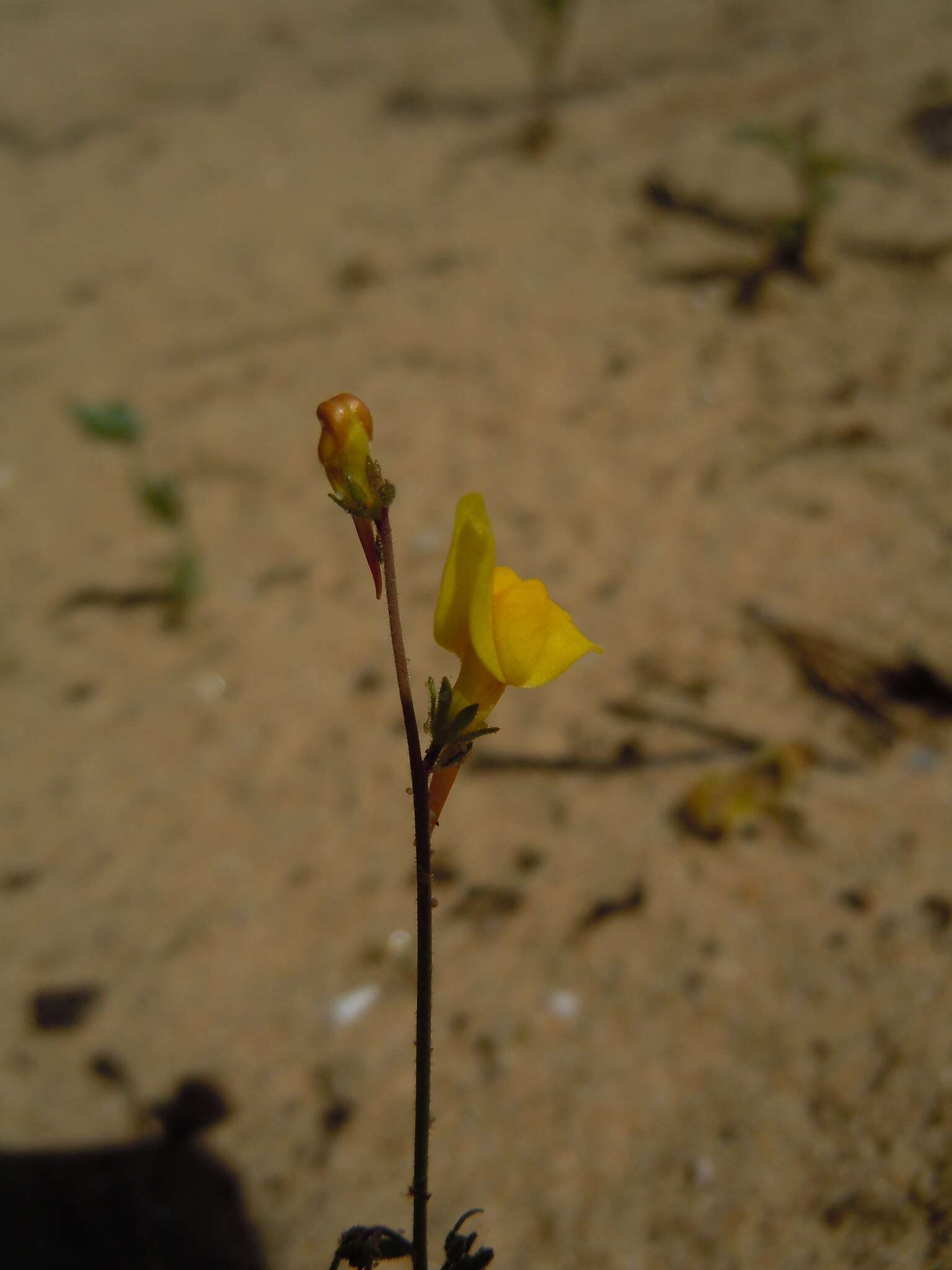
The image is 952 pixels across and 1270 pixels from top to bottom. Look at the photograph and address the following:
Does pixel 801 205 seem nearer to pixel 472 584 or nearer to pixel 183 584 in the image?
pixel 183 584

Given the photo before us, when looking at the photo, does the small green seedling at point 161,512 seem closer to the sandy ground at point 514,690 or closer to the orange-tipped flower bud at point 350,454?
the sandy ground at point 514,690

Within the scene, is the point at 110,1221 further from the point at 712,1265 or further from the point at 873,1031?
the point at 873,1031

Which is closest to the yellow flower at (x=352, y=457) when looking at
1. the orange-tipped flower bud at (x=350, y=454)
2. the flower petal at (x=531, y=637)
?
the orange-tipped flower bud at (x=350, y=454)

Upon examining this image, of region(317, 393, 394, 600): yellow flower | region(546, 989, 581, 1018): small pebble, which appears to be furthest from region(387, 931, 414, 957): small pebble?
region(317, 393, 394, 600): yellow flower

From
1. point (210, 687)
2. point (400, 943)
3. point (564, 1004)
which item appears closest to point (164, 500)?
point (210, 687)

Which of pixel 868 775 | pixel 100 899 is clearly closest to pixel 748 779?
pixel 868 775

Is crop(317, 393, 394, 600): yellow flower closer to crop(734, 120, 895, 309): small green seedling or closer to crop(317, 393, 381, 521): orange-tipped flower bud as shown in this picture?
crop(317, 393, 381, 521): orange-tipped flower bud
